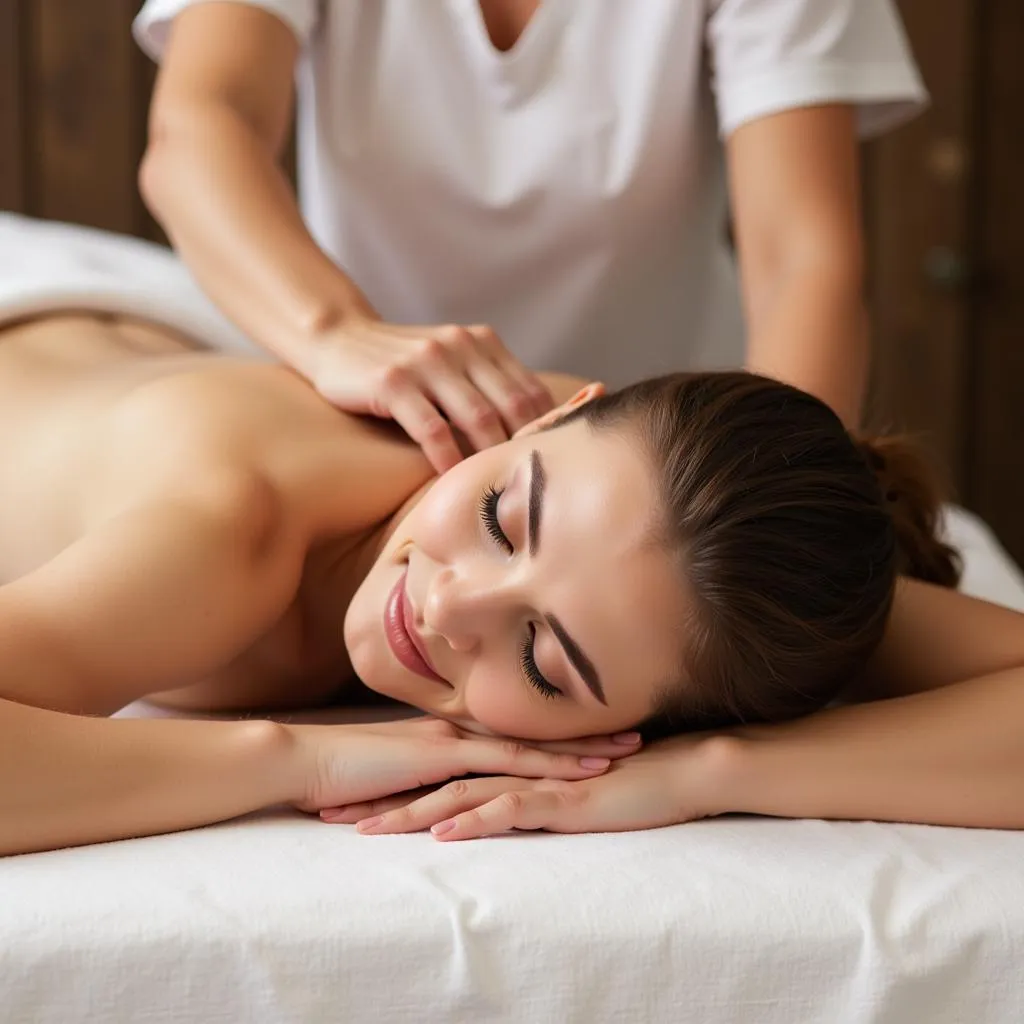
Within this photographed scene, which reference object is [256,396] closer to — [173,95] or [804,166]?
[173,95]

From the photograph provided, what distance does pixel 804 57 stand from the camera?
184 centimetres

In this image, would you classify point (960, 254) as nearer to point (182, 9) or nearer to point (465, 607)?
point (182, 9)

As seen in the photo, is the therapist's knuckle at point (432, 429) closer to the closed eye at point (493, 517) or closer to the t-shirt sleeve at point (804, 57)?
the closed eye at point (493, 517)

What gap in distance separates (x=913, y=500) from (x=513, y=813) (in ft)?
1.99

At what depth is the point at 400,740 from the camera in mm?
1173

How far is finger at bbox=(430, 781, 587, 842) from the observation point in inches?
43.1

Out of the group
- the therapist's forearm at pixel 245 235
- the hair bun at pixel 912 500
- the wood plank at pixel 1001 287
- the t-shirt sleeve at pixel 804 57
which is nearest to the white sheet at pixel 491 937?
the hair bun at pixel 912 500

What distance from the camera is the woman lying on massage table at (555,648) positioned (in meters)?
1.11

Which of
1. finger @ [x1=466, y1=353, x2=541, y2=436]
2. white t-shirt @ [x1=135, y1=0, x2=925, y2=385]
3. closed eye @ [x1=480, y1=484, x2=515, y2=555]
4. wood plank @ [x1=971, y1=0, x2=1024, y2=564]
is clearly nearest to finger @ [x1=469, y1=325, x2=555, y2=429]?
finger @ [x1=466, y1=353, x2=541, y2=436]

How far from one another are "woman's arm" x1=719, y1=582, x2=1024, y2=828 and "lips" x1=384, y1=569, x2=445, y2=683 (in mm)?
258

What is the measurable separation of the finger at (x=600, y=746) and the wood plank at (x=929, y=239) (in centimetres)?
256

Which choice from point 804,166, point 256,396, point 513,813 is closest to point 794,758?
point 513,813

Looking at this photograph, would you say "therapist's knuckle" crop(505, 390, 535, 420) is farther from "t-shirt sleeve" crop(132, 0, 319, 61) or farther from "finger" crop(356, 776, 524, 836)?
"t-shirt sleeve" crop(132, 0, 319, 61)

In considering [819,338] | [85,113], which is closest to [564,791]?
[819,338]
